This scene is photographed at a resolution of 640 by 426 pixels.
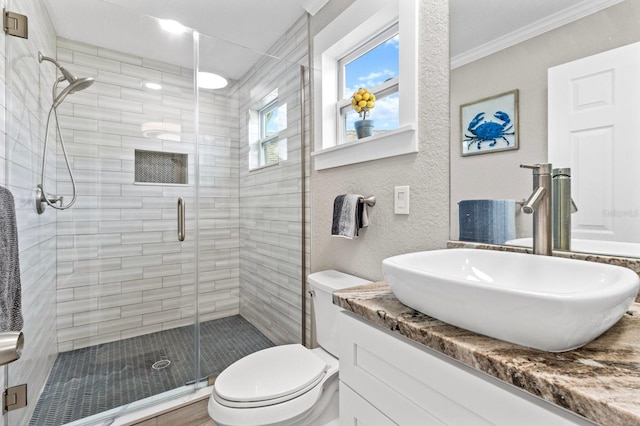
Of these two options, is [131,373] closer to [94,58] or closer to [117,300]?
[117,300]

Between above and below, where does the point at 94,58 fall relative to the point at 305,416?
above

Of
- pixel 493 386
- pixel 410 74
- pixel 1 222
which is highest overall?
pixel 410 74

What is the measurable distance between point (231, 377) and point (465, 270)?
3.26ft

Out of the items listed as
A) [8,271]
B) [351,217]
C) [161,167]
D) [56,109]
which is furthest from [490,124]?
[56,109]

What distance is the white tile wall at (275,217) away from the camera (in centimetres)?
218

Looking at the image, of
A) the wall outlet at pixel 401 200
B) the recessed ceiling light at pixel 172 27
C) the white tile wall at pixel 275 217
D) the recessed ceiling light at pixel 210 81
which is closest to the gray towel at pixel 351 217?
the wall outlet at pixel 401 200

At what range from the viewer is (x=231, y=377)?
4.04 ft

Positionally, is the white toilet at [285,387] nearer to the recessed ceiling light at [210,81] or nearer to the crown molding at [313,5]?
the recessed ceiling light at [210,81]

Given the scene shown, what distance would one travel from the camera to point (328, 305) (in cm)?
152

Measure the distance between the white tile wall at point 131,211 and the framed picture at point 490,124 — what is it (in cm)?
165

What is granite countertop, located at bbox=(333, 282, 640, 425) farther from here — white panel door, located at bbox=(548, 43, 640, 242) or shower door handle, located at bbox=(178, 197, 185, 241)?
shower door handle, located at bbox=(178, 197, 185, 241)

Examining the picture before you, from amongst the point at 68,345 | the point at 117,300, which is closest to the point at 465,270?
the point at 117,300

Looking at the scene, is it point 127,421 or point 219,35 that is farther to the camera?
point 219,35

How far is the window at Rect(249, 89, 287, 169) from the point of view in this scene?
2.28 meters
